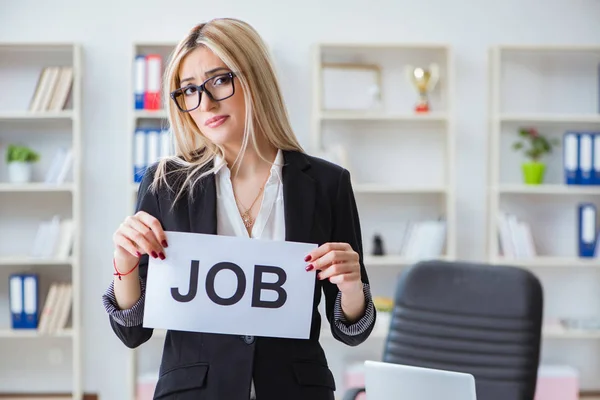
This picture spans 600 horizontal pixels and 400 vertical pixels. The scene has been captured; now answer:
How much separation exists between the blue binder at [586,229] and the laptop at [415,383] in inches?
122

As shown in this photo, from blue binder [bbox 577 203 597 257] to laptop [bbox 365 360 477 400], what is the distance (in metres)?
3.09

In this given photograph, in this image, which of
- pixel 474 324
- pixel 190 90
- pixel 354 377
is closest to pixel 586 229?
pixel 354 377

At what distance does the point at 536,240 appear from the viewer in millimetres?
4531

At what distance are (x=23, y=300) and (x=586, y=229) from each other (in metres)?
3.02

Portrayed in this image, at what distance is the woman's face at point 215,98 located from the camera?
1.44 metres

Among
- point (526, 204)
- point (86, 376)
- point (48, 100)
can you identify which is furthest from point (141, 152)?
point (526, 204)

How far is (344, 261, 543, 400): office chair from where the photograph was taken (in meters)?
2.33

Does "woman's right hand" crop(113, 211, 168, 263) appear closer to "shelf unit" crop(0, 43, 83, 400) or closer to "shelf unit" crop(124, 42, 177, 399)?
"shelf unit" crop(124, 42, 177, 399)

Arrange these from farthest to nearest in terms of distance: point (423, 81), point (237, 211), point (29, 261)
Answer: point (423, 81) → point (29, 261) → point (237, 211)

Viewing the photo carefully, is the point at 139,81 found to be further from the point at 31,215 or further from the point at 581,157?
the point at 581,157

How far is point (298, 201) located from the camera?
4.83ft

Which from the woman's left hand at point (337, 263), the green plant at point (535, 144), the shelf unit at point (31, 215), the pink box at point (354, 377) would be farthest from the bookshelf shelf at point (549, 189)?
the woman's left hand at point (337, 263)

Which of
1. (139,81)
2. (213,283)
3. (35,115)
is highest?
(139,81)

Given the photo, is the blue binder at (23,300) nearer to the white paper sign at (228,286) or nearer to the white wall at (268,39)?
the white wall at (268,39)
